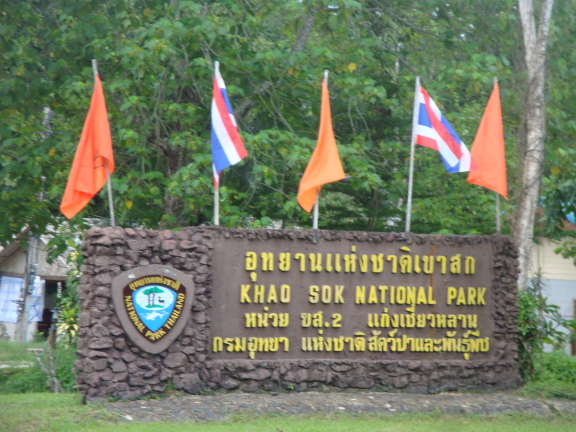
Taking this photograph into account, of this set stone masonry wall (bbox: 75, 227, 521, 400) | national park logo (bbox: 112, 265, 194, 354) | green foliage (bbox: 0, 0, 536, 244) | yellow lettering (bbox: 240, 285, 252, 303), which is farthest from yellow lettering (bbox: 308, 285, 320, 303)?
green foliage (bbox: 0, 0, 536, 244)

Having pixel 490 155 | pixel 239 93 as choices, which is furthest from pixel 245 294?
pixel 239 93

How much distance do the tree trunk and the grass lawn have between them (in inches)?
145

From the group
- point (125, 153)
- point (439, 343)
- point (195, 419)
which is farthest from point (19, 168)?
point (439, 343)

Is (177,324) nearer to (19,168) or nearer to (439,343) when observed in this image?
(439,343)

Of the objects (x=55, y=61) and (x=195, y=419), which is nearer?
(x=195, y=419)

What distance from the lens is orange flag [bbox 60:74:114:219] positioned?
9.06m

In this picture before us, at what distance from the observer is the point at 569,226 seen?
827 inches

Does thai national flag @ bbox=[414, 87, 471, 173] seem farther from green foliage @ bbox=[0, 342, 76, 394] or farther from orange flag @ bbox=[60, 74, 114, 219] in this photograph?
green foliage @ bbox=[0, 342, 76, 394]

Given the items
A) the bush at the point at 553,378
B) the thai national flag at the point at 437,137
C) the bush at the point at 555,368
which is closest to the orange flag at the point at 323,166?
the thai national flag at the point at 437,137

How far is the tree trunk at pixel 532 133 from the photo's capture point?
459 inches

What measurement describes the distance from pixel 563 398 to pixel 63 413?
6059 mm

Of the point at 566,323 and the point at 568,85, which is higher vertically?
the point at 568,85

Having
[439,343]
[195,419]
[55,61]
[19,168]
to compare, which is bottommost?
[195,419]

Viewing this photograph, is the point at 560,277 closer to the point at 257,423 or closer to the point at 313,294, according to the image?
the point at 313,294
